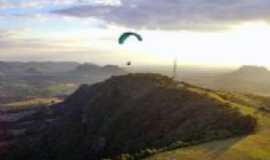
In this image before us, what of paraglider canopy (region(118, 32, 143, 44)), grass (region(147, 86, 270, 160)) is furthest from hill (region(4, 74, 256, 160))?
paraglider canopy (region(118, 32, 143, 44))

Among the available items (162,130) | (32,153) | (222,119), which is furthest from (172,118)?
(32,153)

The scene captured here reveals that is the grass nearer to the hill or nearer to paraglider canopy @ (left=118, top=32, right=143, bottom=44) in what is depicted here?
the hill

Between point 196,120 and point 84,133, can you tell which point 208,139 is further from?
point 84,133

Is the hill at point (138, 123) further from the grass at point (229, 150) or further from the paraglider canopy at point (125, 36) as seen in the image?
the paraglider canopy at point (125, 36)

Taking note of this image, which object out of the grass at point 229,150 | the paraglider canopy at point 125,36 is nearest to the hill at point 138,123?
the grass at point 229,150

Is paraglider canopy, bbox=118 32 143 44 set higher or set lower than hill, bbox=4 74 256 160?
higher

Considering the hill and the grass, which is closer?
the grass

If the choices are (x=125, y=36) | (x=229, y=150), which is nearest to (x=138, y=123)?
(x=125, y=36)

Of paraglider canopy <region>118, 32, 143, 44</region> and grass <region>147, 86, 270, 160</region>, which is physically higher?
paraglider canopy <region>118, 32, 143, 44</region>

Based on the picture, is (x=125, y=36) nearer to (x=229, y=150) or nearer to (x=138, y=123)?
(x=229, y=150)

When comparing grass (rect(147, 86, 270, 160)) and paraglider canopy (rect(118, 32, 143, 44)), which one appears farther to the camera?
paraglider canopy (rect(118, 32, 143, 44))
